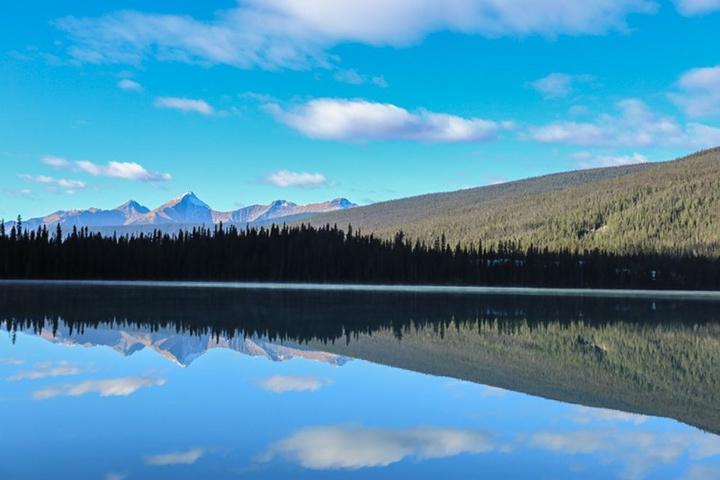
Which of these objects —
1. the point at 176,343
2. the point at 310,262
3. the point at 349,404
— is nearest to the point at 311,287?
the point at 310,262

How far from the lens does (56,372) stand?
21.5 meters

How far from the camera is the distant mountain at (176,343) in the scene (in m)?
26.0

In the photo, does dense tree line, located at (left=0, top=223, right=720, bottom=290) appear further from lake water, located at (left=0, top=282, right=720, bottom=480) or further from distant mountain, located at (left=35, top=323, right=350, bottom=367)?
distant mountain, located at (left=35, top=323, right=350, bottom=367)

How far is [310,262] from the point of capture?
14138cm

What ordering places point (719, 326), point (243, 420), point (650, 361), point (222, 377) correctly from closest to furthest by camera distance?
point (243, 420) < point (222, 377) < point (650, 361) < point (719, 326)

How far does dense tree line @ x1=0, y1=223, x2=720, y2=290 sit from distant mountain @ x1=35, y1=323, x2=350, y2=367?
10186 cm

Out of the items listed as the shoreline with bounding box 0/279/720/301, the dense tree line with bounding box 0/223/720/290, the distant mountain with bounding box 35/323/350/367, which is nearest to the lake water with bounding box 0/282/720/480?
the distant mountain with bounding box 35/323/350/367

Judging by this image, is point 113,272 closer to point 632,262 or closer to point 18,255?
point 18,255

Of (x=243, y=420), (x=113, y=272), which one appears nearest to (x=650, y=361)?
(x=243, y=420)

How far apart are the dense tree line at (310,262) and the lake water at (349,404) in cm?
9929

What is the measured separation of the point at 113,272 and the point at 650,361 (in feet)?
387

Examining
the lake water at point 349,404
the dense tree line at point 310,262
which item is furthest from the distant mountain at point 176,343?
the dense tree line at point 310,262

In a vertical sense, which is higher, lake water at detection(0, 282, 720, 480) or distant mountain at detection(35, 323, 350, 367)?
distant mountain at detection(35, 323, 350, 367)

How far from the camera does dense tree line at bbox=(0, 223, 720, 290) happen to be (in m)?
130
